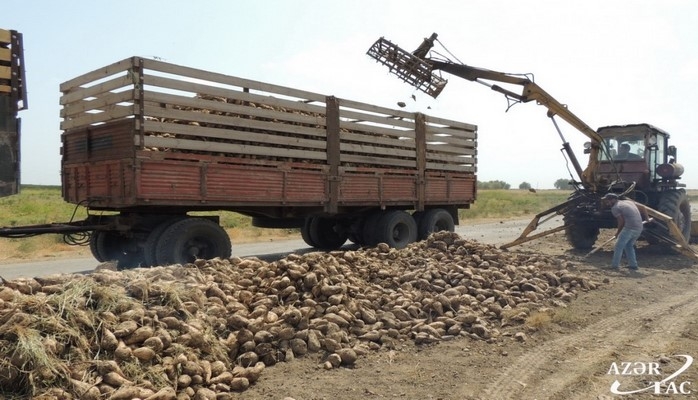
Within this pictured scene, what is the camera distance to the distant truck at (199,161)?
7180mm

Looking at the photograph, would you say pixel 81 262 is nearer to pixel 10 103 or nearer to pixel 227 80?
pixel 227 80

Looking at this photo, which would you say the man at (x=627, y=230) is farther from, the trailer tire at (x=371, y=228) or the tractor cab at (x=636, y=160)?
the trailer tire at (x=371, y=228)

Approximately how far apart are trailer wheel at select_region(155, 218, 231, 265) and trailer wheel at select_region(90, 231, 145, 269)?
0.85m

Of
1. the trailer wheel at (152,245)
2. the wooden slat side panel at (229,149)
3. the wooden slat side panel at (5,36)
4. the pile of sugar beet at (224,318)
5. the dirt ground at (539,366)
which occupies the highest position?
the wooden slat side panel at (5,36)

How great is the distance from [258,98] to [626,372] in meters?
6.19

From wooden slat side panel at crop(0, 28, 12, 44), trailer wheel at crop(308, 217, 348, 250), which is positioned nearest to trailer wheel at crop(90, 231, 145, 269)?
wooden slat side panel at crop(0, 28, 12, 44)

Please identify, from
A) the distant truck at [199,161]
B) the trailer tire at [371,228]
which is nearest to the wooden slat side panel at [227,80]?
the distant truck at [199,161]

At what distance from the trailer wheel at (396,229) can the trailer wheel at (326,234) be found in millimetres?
1103

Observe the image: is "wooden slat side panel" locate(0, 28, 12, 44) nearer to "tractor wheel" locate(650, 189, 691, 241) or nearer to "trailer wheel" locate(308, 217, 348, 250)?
"trailer wheel" locate(308, 217, 348, 250)

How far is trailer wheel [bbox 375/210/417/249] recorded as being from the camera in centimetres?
1102

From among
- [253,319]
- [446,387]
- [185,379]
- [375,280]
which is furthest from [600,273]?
[185,379]

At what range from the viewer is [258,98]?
853cm

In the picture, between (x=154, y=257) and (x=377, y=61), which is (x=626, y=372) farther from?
(x=377, y=61)

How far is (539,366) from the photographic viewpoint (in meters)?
4.69
